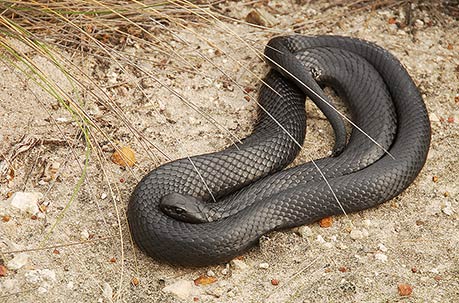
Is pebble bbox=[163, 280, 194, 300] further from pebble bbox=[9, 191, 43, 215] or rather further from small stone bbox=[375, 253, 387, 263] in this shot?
small stone bbox=[375, 253, 387, 263]

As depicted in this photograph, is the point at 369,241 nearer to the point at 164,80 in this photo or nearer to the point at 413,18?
the point at 164,80

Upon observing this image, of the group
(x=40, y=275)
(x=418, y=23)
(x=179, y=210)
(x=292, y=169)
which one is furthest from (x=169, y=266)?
(x=418, y=23)

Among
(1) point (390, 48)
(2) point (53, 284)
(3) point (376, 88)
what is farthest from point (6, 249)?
(1) point (390, 48)

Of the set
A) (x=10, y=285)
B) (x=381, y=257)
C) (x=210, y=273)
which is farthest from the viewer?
(x=381, y=257)

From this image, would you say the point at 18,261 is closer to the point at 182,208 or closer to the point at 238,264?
the point at 182,208

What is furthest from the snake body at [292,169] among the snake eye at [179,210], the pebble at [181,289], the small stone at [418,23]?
the small stone at [418,23]

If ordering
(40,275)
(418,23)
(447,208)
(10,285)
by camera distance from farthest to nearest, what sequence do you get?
(418,23) < (447,208) < (40,275) < (10,285)
